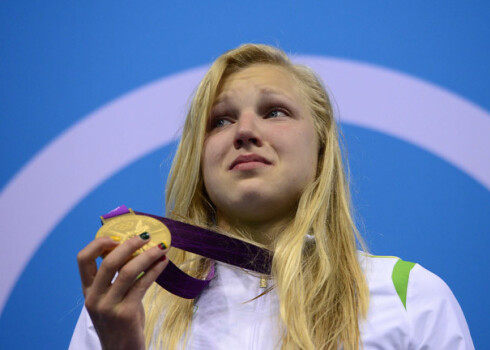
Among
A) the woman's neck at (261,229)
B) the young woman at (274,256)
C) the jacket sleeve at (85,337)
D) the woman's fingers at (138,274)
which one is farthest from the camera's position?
Answer: the woman's neck at (261,229)

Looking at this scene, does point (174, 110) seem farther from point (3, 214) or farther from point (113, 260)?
point (113, 260)

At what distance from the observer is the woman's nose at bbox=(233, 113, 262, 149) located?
1307 millimetres

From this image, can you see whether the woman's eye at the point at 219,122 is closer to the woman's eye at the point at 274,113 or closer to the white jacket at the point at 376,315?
the woman's eye at the point at 274,113

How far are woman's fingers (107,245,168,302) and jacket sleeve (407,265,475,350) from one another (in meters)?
0.57

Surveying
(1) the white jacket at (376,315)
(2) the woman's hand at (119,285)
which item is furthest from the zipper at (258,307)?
(2) the woman's hand at (119,285)

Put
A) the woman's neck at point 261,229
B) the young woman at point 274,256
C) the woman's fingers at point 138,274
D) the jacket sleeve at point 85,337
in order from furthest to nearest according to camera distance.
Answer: the woman's neck at point 261,229 → the jacket sleeve at point 85,337 → the young woman at point 274,256 → the woman's fingers at point 138,274

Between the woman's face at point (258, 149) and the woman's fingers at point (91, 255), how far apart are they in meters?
0.45

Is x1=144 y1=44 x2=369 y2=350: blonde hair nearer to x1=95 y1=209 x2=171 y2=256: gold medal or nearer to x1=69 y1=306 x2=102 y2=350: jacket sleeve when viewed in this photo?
x1=69 y1=306 x2=102 y2=350: jacket sleeve

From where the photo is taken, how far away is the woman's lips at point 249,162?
129 cm

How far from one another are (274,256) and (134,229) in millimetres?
387

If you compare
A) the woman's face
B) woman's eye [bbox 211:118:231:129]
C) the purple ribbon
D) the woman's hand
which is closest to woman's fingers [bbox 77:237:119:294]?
the woman's hand

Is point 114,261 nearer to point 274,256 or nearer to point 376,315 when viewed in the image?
point 274,256

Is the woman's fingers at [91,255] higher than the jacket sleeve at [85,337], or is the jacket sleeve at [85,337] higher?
the woman's fingers at [91,255]

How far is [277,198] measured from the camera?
1314 millimetres
